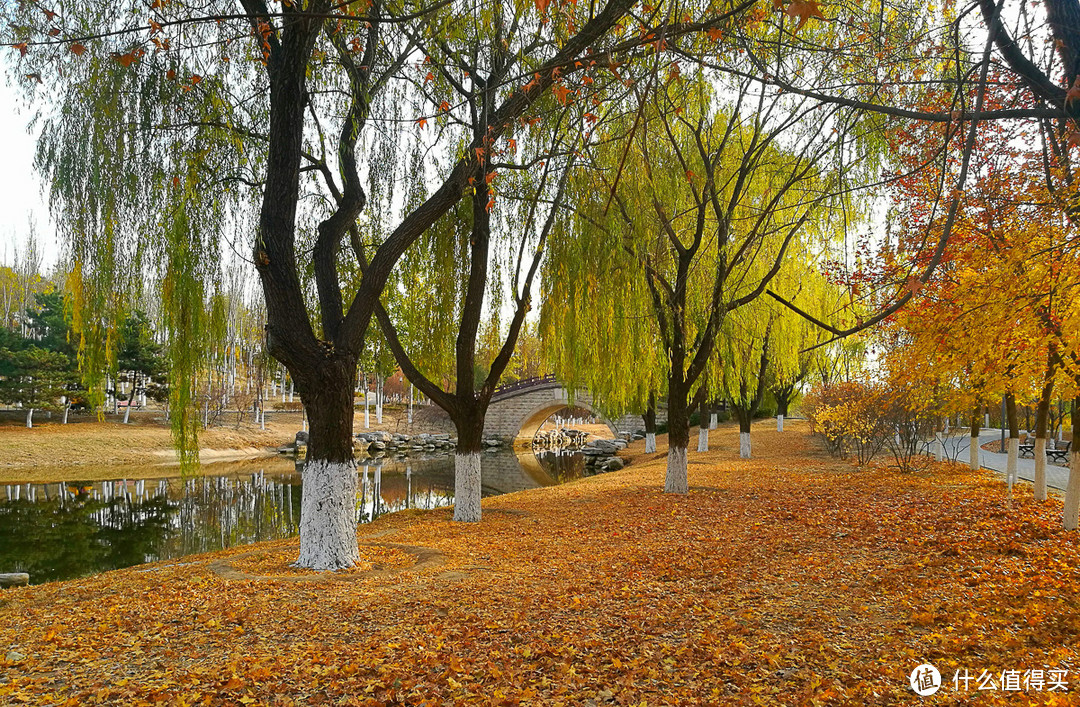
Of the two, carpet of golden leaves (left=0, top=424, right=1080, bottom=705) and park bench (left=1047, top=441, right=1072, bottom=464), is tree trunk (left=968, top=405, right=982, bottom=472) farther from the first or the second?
carpet of golden leaves (left=0, top=424, right=1080, bottom=705)

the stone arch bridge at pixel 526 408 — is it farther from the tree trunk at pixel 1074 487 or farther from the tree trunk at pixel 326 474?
the tree trunk at pixel 326 474

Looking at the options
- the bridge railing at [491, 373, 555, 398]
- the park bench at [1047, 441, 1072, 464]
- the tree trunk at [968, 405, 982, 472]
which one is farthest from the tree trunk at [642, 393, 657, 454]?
the park bench at [1047, 441, 1072, 464]

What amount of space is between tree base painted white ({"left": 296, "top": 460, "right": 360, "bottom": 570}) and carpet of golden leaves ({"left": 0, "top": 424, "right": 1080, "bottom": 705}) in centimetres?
41

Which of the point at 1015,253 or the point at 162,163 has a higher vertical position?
the point at 162,163

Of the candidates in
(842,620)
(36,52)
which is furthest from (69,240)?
(842,620)

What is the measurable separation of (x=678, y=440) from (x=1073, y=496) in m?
4.91

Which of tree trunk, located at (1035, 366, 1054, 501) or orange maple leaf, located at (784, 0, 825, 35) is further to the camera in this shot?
tree trunk, located at (1035, 366, 1054, 501)

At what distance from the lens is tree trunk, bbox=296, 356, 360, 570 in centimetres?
531

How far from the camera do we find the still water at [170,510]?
368 inches

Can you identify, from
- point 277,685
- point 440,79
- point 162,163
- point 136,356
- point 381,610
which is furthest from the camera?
point 136,356

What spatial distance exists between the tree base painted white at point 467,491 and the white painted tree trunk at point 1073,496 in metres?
5.98

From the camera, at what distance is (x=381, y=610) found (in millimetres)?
3941

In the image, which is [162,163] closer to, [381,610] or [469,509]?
[381,610]

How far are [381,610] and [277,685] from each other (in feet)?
3.80
